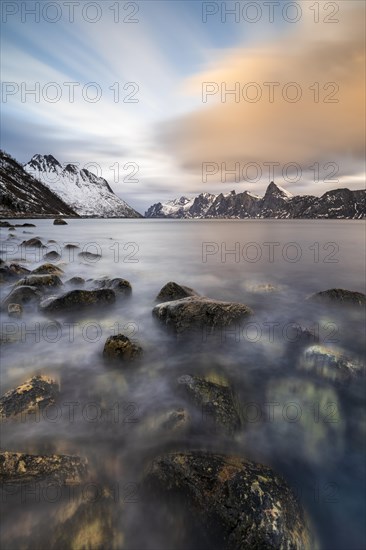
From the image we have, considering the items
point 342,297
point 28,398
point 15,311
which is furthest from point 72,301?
point 342,297

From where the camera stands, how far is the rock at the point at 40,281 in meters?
12.0

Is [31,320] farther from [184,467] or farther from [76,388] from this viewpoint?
[184,467]

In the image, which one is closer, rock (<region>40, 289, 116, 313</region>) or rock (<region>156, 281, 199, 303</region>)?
rock (<region>40, 289, 116, 313</region>)

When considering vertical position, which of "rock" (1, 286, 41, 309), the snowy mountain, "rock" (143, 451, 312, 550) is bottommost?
"rock" (143, 451, 312, 550)

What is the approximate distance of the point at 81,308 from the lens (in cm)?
1019

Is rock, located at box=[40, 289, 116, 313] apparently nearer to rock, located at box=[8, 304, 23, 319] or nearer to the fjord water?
the fjord water

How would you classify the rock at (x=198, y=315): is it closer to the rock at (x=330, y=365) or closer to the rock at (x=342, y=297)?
the rock at (x=330, y=365)

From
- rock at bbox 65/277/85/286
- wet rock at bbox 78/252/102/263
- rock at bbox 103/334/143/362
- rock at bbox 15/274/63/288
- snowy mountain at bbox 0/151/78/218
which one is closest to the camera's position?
rock at bbox 103/334/143/362

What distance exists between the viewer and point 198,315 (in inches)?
343

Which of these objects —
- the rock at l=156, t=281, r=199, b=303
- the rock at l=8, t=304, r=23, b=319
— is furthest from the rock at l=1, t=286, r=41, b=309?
the rock at l=156, t=281, r=199, b=303

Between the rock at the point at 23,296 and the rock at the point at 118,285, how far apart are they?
114 inches

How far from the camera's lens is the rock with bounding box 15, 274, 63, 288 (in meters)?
12.0

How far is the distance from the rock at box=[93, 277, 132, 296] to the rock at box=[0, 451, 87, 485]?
848cm

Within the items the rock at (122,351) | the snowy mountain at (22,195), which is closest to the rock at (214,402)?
the rock at (122,351)
